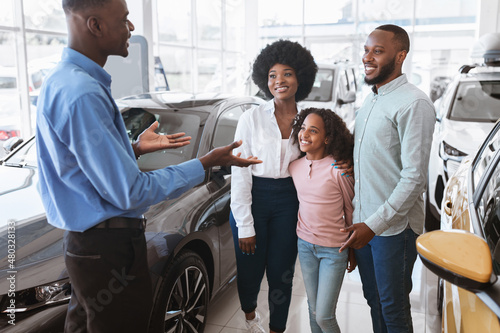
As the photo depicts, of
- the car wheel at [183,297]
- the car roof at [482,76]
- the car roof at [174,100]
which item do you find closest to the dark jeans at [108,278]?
the car wheel at [183,297]

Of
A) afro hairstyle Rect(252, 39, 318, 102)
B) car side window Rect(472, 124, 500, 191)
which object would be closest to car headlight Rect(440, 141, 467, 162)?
car side window Rect(472, 124, 500, 191)

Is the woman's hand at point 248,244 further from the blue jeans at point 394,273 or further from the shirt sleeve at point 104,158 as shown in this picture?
the shirt sleeve at point 104,158

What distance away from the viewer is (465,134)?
4109 mm

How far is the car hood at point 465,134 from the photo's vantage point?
12.7 ft

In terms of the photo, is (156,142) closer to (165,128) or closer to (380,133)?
(380,133)

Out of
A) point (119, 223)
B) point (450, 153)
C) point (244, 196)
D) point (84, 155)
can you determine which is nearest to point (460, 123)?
point (450, 153)

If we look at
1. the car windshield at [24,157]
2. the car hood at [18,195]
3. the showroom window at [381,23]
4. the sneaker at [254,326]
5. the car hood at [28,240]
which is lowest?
the sneaker at [254,326]

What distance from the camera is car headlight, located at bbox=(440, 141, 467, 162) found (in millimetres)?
3805

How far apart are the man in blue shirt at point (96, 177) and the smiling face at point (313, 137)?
2.33 feet

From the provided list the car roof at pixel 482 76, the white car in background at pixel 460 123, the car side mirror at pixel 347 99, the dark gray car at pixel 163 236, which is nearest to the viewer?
the dark gray car at pixel 163 236

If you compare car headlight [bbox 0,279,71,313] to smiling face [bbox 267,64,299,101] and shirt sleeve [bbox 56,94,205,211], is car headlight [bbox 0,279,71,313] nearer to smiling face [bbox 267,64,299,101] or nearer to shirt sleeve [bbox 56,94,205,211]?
shirt sleeve [bbox 56,94,205,211]

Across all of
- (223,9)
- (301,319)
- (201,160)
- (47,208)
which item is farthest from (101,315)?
(223,9)

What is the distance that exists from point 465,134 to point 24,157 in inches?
140

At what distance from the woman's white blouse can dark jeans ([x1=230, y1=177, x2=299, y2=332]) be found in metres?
0.05
